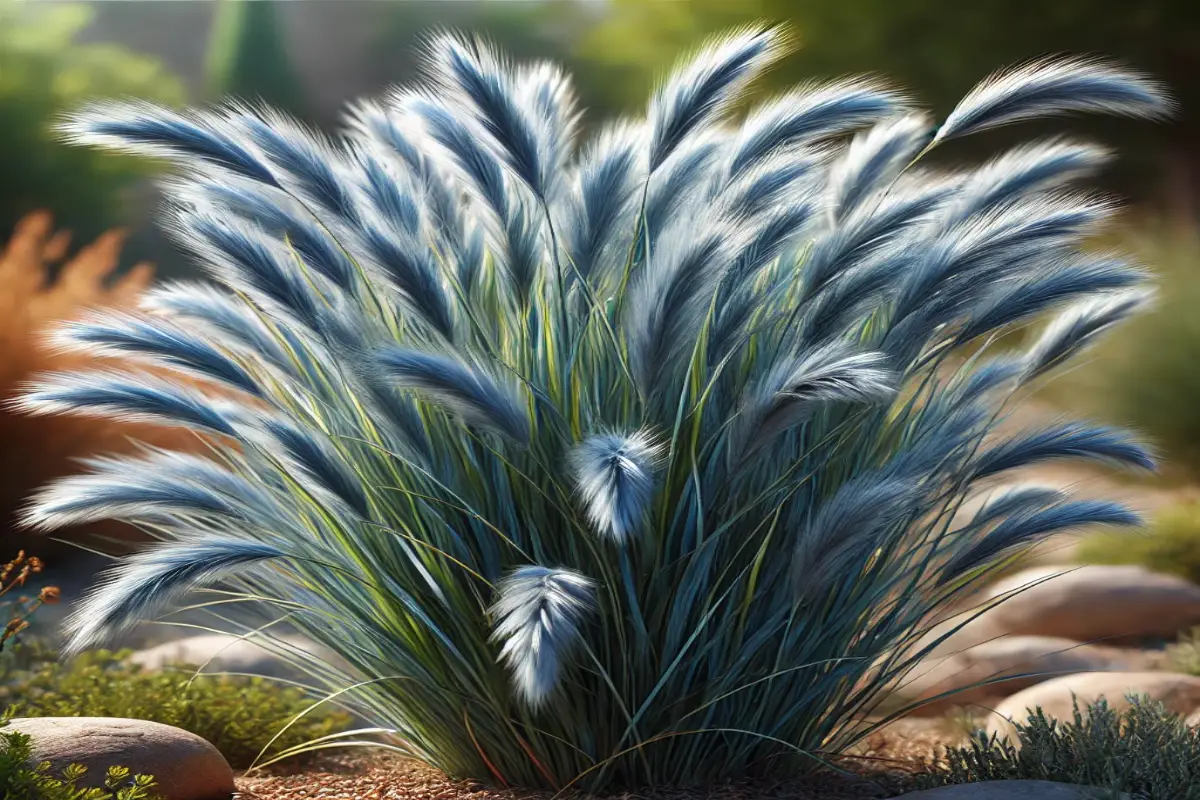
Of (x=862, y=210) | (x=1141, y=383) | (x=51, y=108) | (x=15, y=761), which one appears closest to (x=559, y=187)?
(x=862, y=210)

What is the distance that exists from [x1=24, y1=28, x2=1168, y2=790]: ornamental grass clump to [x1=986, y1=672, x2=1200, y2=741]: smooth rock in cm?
109

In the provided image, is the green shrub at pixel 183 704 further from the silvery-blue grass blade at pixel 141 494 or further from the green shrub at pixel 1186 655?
the green shrub at pixel 1186 655

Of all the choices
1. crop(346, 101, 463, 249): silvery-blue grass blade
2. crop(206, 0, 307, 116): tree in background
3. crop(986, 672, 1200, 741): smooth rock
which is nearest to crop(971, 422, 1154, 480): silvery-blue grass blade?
crop(986, 672, 1200, 741): smooth rock

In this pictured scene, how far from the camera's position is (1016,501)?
2729 millimetres

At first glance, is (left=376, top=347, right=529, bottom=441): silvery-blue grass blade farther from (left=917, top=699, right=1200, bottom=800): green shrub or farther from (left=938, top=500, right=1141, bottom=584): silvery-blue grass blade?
(left=917, top=699, right=1200, bottom=800): green shrub

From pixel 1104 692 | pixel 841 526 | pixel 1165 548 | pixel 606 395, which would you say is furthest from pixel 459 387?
pixel 1165 548

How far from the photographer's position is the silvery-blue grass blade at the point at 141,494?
2.27 meters

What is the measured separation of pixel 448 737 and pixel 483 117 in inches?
54.5

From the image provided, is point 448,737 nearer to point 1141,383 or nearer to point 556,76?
point 556,76

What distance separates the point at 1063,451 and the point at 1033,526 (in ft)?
0.59

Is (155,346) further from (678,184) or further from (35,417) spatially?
(35,417)

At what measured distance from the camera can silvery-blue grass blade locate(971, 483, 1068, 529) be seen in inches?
105

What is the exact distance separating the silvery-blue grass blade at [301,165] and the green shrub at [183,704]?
150 centimetres

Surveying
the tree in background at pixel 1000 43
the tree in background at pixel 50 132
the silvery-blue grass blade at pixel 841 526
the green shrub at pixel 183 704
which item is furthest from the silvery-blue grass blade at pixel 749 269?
the tree in background at pixel 1000 43
